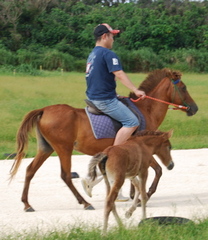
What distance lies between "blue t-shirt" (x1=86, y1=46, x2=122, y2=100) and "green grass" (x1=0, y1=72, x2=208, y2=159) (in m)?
4.65

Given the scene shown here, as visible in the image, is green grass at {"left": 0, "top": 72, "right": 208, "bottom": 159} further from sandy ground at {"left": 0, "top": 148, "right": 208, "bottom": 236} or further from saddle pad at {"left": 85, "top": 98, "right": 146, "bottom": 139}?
saddle pad at {"left": 85, "top": 98, "right": 146, "bottom": 139}

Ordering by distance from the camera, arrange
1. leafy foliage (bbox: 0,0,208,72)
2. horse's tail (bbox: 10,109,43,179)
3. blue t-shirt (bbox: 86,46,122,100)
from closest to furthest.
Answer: blue t-shirt (bbox: 86,46,122,100)
horse's tail (bbox: 10,109,43,179)
leafy foliage (bbox: 0,0,208,72)

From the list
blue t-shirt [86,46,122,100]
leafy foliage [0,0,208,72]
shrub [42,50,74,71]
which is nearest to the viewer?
blue t-shirt [86,46,122,100]

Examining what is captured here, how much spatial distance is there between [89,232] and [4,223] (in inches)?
60.1

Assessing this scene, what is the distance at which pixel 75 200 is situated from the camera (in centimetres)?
779

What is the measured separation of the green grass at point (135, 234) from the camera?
5133mm

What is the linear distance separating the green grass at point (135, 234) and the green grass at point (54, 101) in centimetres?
638

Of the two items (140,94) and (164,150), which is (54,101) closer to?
(140,94)

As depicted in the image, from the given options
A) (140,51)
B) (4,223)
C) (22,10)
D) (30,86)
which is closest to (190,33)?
(140,51)

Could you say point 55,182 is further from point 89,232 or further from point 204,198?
point 89,232

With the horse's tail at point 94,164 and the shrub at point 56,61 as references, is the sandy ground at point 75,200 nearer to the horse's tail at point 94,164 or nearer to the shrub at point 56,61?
the horse's tail at point 94,164

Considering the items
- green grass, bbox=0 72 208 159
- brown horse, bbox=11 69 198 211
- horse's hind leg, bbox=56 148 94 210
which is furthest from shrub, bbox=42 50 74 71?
horse's hind leg, bbox=56 148 94 210

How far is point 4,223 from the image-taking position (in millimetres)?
6395

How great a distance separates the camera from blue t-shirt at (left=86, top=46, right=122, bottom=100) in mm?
7113
